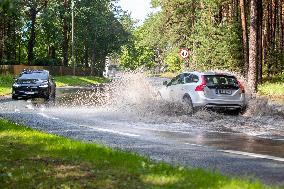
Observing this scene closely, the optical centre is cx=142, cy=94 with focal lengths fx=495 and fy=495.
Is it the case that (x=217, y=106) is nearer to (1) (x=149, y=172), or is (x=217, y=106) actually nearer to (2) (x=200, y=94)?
(2) (x=200, y=94)

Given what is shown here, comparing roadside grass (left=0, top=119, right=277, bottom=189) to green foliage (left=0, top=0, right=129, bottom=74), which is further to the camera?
green foliage (left=0, top=0, right=129, bottom=74)

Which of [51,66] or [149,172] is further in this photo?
[51,66]

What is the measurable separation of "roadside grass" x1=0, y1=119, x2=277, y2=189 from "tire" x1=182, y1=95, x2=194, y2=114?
799 cm

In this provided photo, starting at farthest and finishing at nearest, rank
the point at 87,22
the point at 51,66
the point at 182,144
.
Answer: the point at 87,22, the point at 51,66, the point at 182,144

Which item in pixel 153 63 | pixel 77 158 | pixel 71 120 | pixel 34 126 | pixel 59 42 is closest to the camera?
pixel 77 158

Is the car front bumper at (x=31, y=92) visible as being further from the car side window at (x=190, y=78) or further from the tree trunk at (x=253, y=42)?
the car side window at (x=190, y=78)

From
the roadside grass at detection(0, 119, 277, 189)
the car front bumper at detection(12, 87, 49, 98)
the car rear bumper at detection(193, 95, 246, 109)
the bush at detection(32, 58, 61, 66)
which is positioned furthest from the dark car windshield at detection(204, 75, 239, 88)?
the bush at detection(32, 58, 61, 66)

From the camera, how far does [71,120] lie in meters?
15.7

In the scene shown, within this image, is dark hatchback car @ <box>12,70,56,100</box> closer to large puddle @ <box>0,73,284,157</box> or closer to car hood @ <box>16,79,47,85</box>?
car hood @ <box>16,79,47,85</box>

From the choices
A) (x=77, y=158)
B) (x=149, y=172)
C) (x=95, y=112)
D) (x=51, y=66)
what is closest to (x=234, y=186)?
(x=149, y=172)

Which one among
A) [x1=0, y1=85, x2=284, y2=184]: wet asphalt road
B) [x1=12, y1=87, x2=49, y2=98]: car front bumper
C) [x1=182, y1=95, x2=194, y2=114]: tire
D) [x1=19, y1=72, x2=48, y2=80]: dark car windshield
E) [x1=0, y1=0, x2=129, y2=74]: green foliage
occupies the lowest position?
[x1=0, y1=85, x2=284, y2=184]: wet asphalt road

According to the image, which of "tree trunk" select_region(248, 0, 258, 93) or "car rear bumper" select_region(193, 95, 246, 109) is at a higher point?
"tree trunk" select_region(248, 0, 258, 93)

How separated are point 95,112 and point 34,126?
16.8 ft

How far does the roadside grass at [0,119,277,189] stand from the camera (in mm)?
6031
